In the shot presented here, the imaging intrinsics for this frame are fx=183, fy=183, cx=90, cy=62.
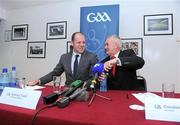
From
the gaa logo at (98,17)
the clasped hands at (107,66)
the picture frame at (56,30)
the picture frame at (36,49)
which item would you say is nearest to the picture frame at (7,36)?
the picture frame at (36,49)

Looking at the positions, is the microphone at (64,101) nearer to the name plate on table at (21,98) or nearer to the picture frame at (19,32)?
the name plate on table at (21,98)

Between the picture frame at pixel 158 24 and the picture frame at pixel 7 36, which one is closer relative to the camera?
the picture frame at pixel 158 24

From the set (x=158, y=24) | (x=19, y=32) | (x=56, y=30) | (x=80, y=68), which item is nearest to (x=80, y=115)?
(x=80, y=68)

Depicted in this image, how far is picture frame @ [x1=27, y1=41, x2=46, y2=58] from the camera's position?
3.75 m

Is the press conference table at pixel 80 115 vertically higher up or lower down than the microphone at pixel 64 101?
lower down

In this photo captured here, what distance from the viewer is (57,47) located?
3.63 metres

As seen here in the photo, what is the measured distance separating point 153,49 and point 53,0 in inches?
82.5

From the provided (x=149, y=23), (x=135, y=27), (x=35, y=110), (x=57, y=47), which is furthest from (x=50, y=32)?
(x=35, y=110)

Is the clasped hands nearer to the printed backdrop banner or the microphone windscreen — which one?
the microphone windscreen

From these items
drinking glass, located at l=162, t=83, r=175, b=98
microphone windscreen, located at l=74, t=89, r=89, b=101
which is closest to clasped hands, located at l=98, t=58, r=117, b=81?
microphone windscreen, located at l=74, t=89, r=89, b=101

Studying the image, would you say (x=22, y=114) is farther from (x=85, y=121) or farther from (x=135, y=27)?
(x=135, y=27)

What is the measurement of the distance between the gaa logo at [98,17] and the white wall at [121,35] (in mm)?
307

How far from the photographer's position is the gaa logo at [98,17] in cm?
308

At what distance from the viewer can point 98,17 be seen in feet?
10.3
